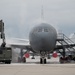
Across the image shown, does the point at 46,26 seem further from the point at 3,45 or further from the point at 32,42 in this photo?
the point at 3,45

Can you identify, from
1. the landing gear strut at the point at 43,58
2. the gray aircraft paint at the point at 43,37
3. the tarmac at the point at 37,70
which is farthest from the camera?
the gray aircraft paint at the point at 43,37

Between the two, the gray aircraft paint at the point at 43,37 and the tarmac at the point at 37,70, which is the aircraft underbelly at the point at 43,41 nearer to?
the gray aircraft paint at the point at 43,37

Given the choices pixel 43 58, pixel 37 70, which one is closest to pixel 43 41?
pixel 43 58

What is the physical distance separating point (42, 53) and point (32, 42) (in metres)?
2.53

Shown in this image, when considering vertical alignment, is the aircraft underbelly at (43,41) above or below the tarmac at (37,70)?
above

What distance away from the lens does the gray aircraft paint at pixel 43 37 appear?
128ft

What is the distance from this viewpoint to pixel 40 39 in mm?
38781

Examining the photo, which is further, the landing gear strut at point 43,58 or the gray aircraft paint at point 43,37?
the gray aircraft paint at point 43,37

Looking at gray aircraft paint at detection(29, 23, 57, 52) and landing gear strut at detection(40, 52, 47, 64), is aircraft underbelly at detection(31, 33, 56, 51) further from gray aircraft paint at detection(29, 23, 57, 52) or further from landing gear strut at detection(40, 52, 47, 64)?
landing gear strut at detection(40, 52, 47, 64)

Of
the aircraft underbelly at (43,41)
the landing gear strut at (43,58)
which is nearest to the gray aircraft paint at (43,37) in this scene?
the aircraft underbelly at (43,41)

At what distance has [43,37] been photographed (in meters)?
38.7

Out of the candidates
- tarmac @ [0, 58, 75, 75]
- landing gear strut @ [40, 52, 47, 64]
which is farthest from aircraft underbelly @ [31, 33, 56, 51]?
tarmac @ [0, 58, 75, 75]

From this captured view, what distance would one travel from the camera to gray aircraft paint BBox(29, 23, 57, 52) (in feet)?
128

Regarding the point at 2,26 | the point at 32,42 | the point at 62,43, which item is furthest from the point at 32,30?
the point at 62,43
